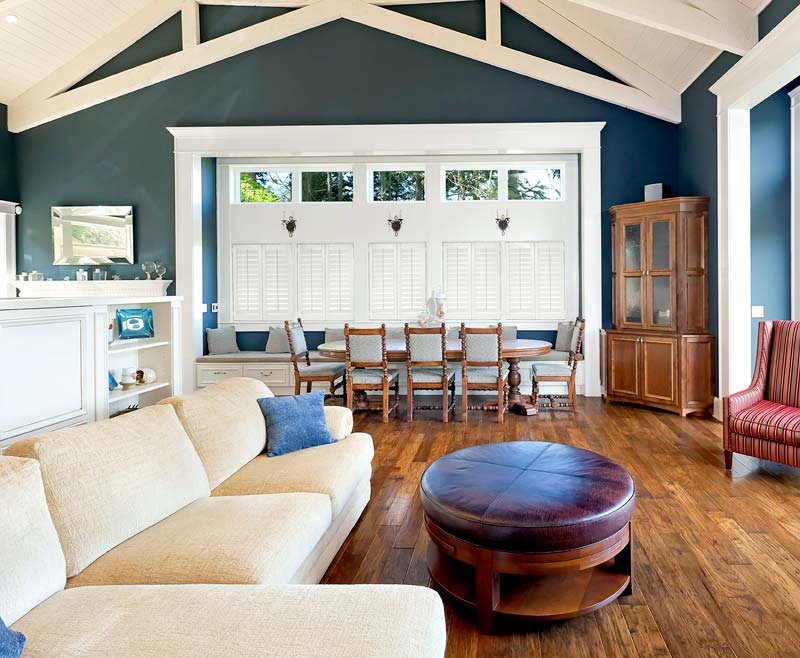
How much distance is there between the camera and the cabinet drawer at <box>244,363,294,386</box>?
694 cm

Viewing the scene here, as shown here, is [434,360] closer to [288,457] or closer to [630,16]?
[288,457]

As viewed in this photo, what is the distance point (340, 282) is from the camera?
7547mm

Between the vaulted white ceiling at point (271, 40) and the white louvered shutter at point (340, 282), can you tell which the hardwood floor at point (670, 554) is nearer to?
the white louvered shutter at point (340, 282)

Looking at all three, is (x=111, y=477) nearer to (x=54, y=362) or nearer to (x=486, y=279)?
(x=54, y=362)

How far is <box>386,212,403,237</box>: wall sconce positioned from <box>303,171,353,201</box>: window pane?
0.61 metres

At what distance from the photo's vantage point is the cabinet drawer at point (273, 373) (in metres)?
6.94

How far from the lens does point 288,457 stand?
9.74ft

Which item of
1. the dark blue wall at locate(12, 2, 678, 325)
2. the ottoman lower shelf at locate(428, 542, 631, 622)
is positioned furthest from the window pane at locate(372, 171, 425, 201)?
the ottoman lower shelf at locate(428, 542, 631, 622)

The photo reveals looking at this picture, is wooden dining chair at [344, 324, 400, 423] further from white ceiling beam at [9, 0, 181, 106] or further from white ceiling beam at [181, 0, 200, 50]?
white ceiling beam at [9, 0, 181, 106]

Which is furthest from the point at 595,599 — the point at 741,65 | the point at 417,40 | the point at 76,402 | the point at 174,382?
the point at 417,40

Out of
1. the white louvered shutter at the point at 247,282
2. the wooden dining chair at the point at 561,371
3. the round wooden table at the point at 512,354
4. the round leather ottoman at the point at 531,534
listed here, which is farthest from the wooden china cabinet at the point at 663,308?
the white louvered shutter at the point at 247,282

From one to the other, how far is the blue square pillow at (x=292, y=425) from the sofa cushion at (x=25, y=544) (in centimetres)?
143

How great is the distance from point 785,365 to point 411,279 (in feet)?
14.3

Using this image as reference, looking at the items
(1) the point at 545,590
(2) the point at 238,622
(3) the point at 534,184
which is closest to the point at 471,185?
(3) the point at 534,184
